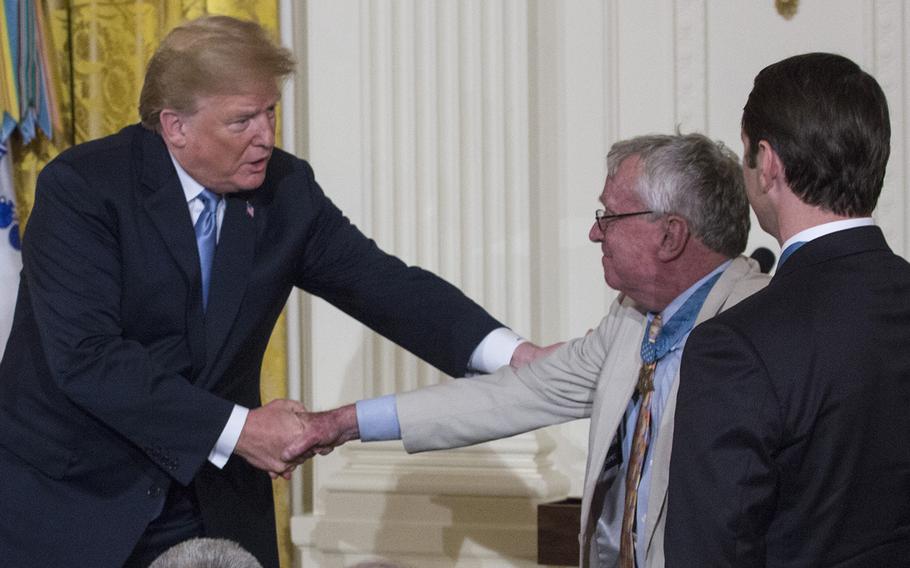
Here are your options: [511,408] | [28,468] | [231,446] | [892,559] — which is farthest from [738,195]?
[28,468]

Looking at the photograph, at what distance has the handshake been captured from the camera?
114 inches

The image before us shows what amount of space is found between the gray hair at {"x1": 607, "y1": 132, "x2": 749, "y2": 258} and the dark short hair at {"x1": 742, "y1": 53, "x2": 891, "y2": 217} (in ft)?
2.35

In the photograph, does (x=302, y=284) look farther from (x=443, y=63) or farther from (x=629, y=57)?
(x=629, y=57)

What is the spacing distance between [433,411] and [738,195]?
84 centimetres

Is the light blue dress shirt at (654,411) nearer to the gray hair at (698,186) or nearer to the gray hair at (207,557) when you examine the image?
the gray hair at (698,186)

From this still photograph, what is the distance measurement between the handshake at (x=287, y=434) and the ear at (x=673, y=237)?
86 centimetres

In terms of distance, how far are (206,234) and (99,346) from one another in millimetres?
352

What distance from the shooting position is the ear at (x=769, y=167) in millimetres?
1926

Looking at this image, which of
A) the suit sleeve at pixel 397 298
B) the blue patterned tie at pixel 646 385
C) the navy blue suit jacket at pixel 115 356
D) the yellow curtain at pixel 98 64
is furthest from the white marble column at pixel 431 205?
the blue patterned tie at pixel 646 385

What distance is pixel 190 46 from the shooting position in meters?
2.85

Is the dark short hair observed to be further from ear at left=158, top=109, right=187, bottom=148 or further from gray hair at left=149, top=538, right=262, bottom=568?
ear at left=158, top=109, right=187, bottom=148

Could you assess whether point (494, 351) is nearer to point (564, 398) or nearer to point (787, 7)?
point (564, 398)

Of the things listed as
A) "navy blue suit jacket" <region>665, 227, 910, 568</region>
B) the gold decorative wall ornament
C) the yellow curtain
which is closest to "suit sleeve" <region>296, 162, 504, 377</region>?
"navy blue suit jacket" <region>665, 227, 910, 568</region>

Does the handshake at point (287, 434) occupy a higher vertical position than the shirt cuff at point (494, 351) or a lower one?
lower
